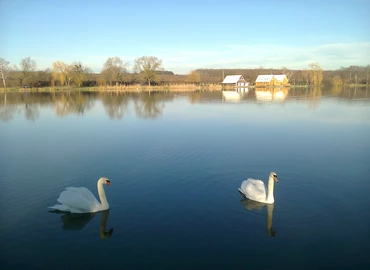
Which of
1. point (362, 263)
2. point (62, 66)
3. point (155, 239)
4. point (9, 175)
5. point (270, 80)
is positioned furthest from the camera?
point (270, 80)

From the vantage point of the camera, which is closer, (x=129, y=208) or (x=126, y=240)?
(x=126, y=240)

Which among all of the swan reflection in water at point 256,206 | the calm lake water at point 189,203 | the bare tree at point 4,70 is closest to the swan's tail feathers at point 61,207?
the calm lake water at point 189,203

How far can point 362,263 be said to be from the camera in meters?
4.52

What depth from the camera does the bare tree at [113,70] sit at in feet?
233

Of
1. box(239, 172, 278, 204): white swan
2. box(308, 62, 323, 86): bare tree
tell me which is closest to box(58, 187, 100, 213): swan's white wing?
box(239, 172, 278, 204): white swan

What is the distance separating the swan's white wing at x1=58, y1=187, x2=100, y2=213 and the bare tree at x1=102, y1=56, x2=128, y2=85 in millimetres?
67133

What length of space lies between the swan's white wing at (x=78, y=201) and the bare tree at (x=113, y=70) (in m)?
67.1

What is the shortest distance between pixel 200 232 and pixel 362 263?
2681 mm

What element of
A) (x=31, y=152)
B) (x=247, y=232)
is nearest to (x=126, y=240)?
(x=247, y=232)

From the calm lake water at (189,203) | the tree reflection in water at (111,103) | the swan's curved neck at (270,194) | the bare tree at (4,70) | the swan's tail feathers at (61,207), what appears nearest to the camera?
the calm lake water at (189,203)

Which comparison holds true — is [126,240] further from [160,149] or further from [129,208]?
[160,149]

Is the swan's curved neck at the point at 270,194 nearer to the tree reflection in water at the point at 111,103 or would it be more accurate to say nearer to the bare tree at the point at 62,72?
the tree reflection in water at the point at 111,103

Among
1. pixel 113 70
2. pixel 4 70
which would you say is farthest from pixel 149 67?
pixel 4 70

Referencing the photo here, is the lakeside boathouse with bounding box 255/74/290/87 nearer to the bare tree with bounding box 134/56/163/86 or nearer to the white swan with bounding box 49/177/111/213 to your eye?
the bare tree with bounding box 134/56/163/86
